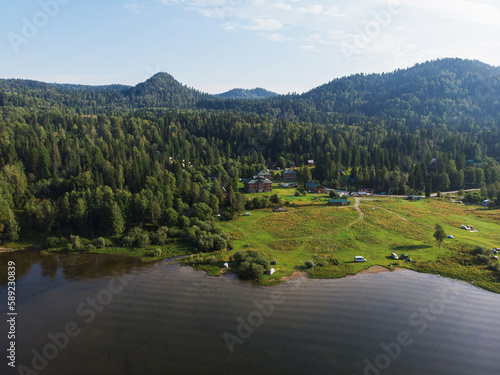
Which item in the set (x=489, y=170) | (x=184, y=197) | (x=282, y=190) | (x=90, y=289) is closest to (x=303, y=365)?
(x=90, y=289)

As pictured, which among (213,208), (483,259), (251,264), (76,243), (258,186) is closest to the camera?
(251,264)

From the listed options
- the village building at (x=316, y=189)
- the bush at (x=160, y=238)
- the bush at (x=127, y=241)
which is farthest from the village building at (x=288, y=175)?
the bush at (x=127, y=241)

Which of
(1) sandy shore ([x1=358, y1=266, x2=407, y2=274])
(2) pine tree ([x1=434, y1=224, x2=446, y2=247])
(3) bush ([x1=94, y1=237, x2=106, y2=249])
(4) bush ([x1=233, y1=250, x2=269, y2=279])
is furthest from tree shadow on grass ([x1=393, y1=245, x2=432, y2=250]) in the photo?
(3) bush ([x1=94, y1=237, x2=106, y2=249])

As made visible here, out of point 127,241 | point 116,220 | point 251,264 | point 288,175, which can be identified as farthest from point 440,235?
point 288,175

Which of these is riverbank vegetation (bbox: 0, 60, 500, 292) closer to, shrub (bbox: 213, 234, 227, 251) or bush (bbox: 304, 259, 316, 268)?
shrub (bbox: 213, 234, 227, 251)

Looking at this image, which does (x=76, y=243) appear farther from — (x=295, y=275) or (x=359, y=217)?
(x=359, y=217)

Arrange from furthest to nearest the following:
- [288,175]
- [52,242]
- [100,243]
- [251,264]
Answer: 1. [288,175]
2. [100,243]
3. [52,242]
4. [251,264]
